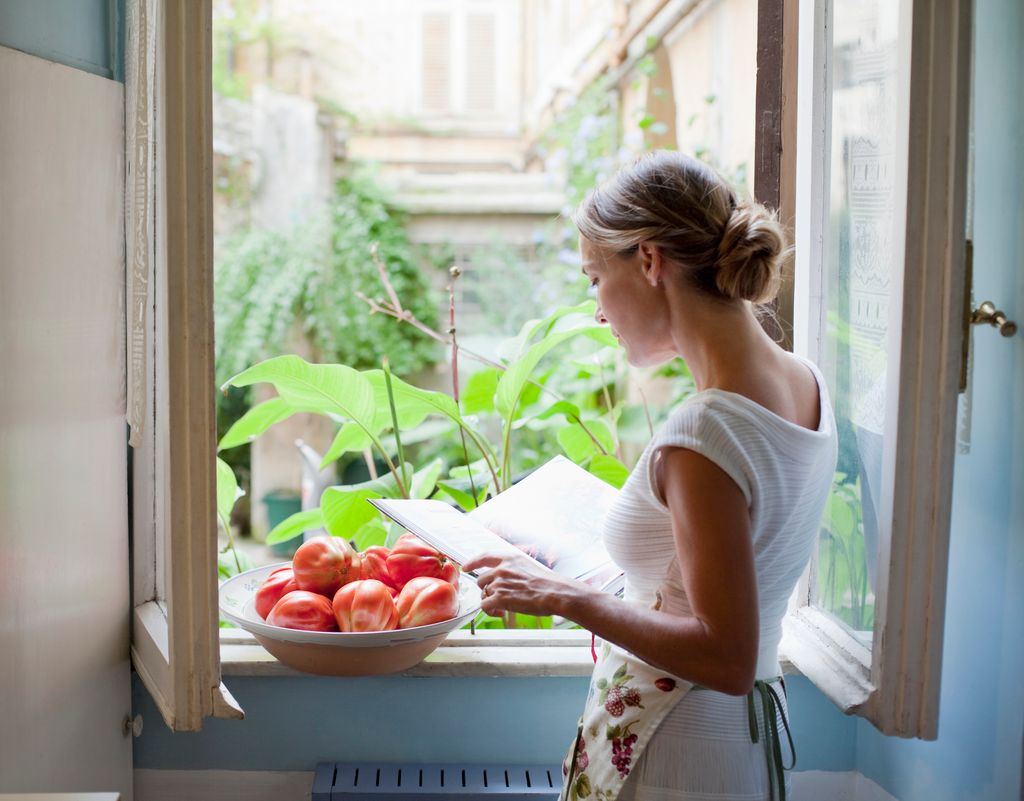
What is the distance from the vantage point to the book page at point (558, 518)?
1323 millimetres

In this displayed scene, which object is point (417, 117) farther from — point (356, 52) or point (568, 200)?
point (568, 200)

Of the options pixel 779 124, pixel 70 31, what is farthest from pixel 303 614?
pixel 779 124

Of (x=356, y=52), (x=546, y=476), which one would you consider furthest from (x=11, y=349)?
(x=356, y=52)

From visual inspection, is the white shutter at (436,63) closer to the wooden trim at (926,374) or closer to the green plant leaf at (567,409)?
the green plant leaf at (567,409)

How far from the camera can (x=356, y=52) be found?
8.10m

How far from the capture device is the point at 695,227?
1.06m

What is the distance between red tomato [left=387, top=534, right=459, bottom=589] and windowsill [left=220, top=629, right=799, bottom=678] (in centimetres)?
13

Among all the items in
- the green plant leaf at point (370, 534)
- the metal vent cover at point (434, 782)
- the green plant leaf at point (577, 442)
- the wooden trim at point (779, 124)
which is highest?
the wooden trim at point (779, 124)

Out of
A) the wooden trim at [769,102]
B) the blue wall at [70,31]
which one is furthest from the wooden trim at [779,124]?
the blue wall at [70,31]

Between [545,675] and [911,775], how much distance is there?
0.54 m

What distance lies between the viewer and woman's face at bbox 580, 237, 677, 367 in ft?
3.61

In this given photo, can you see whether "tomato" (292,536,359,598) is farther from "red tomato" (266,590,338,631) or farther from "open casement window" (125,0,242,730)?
"open casement window" (125,0,242,730)

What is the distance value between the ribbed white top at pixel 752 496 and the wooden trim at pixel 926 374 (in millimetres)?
94

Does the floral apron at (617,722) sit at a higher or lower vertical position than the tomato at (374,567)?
lower
